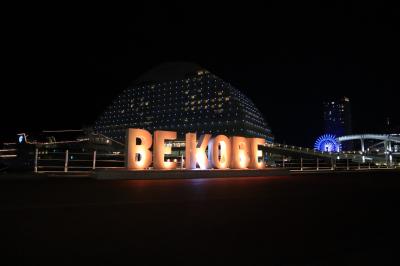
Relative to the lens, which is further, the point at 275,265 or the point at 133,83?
the point at 133,83

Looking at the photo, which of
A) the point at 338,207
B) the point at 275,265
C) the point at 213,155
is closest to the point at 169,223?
the point at 275,265

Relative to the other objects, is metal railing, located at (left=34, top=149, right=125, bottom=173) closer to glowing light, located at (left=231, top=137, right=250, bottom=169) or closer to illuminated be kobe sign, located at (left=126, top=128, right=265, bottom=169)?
illuminated be kobe sign, located at (left=126, top=128, right=265, bottom=169)

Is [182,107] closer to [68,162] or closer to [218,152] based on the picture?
[68,162]

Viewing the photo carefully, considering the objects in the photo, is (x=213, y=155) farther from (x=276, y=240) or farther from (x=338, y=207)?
(x=276, y=240)

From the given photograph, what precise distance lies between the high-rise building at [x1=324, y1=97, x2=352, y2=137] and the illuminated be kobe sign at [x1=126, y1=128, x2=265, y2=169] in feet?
559

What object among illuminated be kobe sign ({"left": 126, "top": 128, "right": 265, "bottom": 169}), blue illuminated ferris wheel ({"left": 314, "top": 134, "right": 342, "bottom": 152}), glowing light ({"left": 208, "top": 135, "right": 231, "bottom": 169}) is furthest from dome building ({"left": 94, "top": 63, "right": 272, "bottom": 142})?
glowing light ({"left": 208, "top": 135, "right": 231, "bottom": 169})

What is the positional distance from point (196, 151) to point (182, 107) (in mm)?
82994

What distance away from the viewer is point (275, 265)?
2.59 metres

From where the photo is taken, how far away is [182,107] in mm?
98438

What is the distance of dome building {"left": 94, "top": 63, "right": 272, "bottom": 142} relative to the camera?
297 feet

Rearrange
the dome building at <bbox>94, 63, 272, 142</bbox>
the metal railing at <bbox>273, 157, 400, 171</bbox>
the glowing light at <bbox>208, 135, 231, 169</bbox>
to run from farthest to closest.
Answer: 1. the dome building at <bbox>94, 63, 272, 142</bbox>
2. the metal railing at <bbox>273, 157, 400, 171</bbox>
3. the glowing light at <bbox>208, 135, 231, 169</bbox>

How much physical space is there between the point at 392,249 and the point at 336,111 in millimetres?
187945

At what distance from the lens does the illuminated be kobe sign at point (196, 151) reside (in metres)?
13.9

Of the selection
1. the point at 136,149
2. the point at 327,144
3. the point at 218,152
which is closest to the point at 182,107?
the point at 327,144
